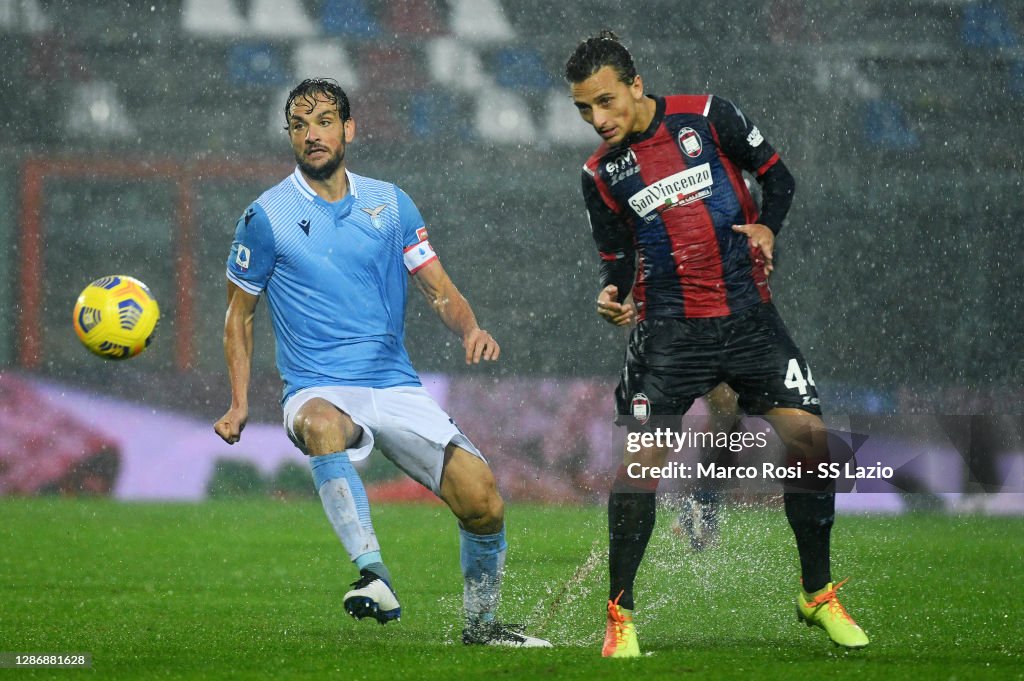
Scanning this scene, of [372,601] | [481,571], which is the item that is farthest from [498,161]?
[372,601]

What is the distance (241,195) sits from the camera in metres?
13.8

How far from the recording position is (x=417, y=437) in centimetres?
492

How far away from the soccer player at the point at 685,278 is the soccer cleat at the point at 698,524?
1.77 m

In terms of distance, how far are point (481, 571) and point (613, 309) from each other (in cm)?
101

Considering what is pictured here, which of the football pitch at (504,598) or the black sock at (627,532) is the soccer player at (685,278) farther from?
the football pitch at (504,598)

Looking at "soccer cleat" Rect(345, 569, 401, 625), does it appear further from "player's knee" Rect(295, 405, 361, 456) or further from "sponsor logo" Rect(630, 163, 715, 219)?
"sponsor logo" Rect(630, 163, 715, 219)

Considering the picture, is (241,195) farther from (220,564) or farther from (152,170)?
(220,564)

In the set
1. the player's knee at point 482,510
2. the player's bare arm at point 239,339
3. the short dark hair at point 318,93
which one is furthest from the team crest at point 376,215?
the player's knee at point 482,510

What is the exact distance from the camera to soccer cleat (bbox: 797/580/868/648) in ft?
15.0

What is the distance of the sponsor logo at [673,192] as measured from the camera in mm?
4789

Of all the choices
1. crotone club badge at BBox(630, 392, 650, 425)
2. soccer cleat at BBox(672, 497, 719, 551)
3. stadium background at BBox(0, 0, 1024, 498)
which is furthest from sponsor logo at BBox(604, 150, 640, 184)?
stadium background at BBox(0, 0, 1024, 498)

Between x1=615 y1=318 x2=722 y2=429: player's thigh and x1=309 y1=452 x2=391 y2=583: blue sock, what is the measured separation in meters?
0.87

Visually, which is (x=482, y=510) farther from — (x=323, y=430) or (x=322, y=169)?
(x=322, y=169)

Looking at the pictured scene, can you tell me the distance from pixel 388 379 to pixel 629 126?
3.89 ft
